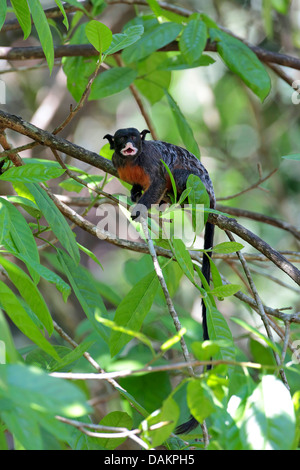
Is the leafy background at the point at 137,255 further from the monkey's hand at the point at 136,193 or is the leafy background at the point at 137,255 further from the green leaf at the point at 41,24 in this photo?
the monkey's hand at the point at 136,193

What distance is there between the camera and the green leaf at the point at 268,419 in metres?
1.18

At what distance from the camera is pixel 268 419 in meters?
1.22

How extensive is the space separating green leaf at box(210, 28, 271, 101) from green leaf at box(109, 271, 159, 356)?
150cm

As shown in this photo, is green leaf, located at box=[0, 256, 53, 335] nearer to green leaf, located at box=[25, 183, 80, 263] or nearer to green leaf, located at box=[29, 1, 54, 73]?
green leaf, located at box=[25, 183, 80, 263]

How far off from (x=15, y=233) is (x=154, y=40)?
1.75 meters

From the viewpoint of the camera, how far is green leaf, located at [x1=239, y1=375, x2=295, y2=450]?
118 cm

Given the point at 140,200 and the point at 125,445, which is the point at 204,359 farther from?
the point at 125,445

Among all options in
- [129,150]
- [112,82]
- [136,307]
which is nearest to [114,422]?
[136,307]

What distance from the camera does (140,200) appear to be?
3.25m

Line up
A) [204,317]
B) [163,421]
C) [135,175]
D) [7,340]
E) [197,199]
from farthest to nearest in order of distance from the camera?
[135,175], [204,317], [197,199], [163,421], [7,340]

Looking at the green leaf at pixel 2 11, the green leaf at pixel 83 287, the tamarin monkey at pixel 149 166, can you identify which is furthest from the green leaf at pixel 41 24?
the tamarin monkey at pixel 149 166

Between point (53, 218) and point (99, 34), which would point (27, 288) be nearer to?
point (53, 218)
